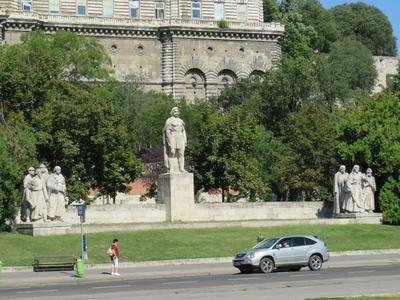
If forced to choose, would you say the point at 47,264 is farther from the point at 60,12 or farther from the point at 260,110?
the point at 60,12

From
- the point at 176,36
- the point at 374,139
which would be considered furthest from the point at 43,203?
the point at 176,36

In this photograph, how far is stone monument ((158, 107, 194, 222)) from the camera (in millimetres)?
55844

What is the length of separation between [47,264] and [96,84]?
4374 cm

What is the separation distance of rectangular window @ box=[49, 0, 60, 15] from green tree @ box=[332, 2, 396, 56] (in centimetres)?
5166

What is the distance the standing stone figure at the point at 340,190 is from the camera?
60438 millimetres

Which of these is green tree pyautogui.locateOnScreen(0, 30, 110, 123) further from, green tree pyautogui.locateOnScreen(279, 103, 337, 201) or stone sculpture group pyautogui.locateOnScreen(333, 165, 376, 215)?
stone sculpture group pyautogui.locateOnScreen(333, 165, 376, 215)

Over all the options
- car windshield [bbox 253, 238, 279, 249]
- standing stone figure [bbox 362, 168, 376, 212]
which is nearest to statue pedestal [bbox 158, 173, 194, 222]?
standing stone figure [bbox 362, 168, 376, 212]

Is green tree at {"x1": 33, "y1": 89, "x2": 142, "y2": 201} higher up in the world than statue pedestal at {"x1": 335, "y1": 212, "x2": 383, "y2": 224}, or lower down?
higher up

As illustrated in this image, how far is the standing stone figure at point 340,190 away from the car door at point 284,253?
19.2 metres

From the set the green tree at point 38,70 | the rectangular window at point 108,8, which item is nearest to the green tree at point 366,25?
the rectangular window at point 108,8

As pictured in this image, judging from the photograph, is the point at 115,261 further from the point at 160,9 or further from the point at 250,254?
the point at 160,9

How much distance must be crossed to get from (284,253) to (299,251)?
693 mm

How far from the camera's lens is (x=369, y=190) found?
60.8 meters

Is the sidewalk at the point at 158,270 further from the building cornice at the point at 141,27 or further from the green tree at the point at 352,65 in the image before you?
the building cornice at the point at 141,27
